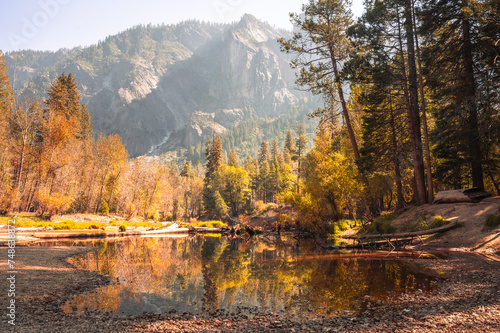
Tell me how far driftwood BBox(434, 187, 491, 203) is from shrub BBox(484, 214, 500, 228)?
3.35m

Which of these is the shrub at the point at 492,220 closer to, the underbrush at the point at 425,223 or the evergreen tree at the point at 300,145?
the underbrush at the point at 425,223

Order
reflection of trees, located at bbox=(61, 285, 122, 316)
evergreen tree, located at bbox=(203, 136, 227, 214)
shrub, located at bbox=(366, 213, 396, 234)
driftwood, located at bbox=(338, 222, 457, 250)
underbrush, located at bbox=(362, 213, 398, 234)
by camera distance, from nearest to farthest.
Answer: reflection of trees, located at bbox=(61, 285, 122, 316), driftwood, located at bbox=(338, 222, 457, 250), shrub, located at bbox=(366, 213, 396, 234), underbrush, located at bbox=(362, 213, 398, 234), evergreen tree, located at bbox=(203, 136, 227, 214)

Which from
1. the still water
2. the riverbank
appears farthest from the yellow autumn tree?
the riverbank

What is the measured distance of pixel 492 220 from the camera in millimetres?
13492

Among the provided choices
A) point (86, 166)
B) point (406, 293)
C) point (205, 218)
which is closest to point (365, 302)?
point (406, 293)

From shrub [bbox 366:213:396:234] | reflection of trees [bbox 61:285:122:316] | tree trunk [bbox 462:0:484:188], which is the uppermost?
tree trunk [bbox 462:0:484:188]

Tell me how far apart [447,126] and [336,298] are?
57.3 ft

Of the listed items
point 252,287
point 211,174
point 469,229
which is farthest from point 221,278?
point 211,174

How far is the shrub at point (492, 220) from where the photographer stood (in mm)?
13336

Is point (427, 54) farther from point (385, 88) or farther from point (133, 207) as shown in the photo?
point (133, 207)

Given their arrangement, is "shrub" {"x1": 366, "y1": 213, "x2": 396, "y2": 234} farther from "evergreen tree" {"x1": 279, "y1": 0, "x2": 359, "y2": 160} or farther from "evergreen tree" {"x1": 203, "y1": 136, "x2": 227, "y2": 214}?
"evergreen tree" {"x1": 203, "y1": 136, "x2": 227, "y2": 214}

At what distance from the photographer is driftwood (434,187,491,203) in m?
16.7

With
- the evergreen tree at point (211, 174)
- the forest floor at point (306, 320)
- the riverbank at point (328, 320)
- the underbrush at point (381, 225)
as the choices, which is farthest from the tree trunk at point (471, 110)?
the evergreen tree at point (211, 174)

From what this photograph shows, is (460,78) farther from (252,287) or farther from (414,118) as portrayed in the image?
(252,287)
